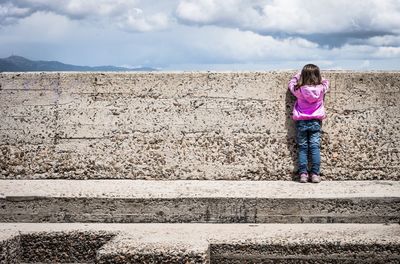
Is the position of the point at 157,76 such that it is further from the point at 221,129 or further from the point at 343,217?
the point at 343,217

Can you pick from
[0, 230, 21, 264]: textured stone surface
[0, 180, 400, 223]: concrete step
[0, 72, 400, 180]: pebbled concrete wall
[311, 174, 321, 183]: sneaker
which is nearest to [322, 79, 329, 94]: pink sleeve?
[0, 72, 400, 180]: pebbled concrete wall

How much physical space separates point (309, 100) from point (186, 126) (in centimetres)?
141

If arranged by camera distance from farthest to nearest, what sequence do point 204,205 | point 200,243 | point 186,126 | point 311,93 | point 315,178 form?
point 186,126, point 315,178, point 311,93, point 204,205, point 200,243

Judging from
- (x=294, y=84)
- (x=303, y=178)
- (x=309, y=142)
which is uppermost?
(x=294, y=84)

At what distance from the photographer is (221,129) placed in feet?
17.6

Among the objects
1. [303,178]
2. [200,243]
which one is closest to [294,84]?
[303,178]

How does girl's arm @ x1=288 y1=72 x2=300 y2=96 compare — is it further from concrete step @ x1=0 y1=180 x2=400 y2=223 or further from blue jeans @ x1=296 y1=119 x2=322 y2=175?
concrete step @ x1=0 y1=180 x2=400 y2=223

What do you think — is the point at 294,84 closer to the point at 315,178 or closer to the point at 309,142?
the point at 309,142

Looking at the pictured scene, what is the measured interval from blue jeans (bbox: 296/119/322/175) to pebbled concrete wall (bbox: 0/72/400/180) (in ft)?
0.49

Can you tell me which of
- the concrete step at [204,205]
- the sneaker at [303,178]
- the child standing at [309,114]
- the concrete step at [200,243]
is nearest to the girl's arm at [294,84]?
the child standing at [309,114]

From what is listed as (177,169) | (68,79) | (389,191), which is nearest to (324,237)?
(389,191)

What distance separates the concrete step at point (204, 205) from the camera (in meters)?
4.49

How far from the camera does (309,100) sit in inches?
202

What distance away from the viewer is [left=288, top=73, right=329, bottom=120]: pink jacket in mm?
5094
